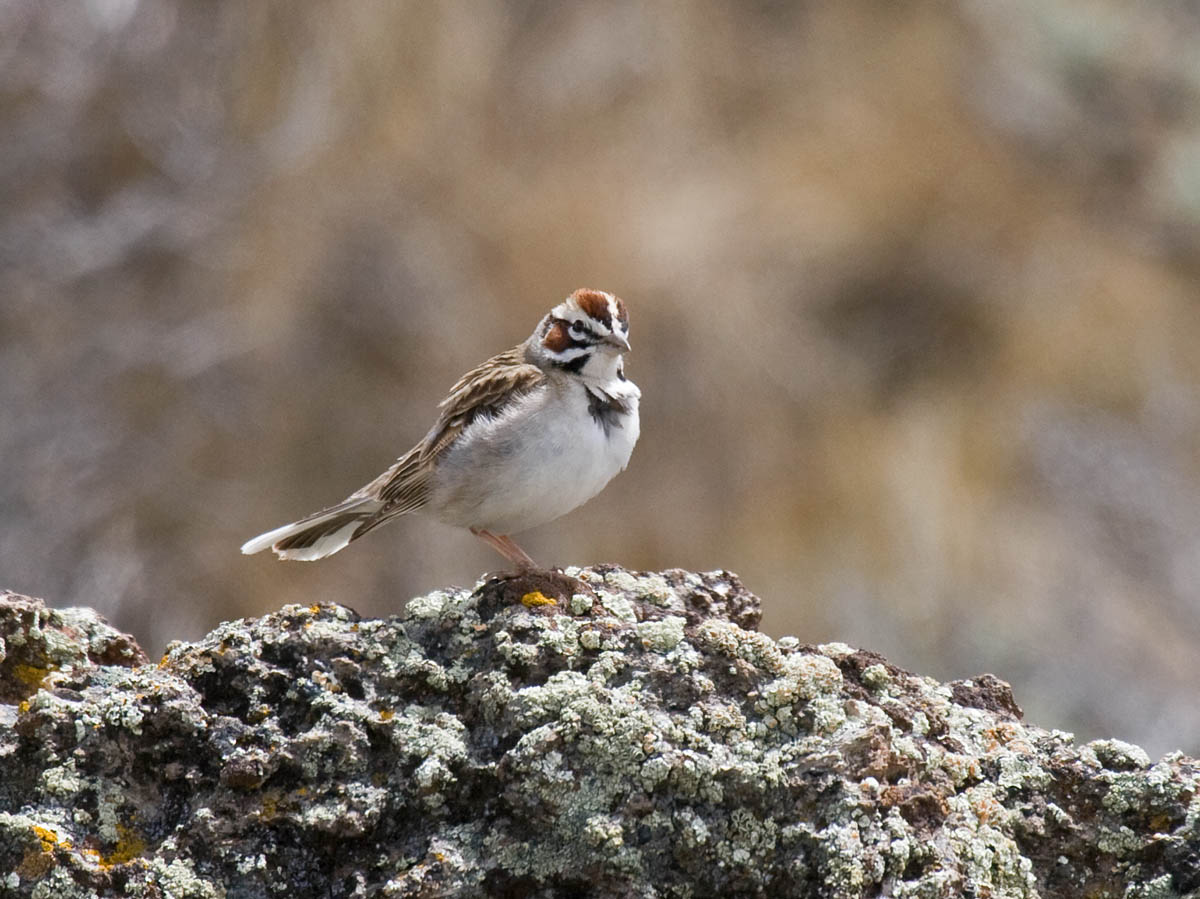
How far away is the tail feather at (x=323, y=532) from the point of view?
5512 millimetres

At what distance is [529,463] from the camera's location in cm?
512

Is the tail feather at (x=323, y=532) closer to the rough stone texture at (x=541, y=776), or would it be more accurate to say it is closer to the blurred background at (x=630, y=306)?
the rough stone texture at (x=541, y=776)

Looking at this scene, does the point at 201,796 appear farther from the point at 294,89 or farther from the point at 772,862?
the point at 294,89

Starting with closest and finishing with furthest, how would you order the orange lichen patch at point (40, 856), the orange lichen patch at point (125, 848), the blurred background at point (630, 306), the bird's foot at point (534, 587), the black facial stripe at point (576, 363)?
the orange lichen patch at point (40, 856), the orange lichen patch at point (125, 848), the bird's foot at point (534, 587), the black facial stripe at point (576, 363), the blurred background at point (630, 306)

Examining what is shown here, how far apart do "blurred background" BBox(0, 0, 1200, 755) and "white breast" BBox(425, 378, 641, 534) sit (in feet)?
20.0

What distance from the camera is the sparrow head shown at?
5508 mm

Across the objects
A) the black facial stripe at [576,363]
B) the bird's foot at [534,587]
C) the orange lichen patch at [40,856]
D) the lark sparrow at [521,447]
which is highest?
the black facial stripe at [576,363]

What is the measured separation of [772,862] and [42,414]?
9.56 meters

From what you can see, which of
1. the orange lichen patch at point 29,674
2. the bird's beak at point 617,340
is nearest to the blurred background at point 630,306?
the bird's beak at point 617,340

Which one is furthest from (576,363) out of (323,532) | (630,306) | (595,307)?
(630,306)

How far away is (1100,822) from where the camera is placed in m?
3.69

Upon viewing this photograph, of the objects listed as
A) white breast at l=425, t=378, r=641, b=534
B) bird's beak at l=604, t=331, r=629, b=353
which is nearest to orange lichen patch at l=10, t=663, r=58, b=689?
white breast at l=425, t=378, r=641, b=534

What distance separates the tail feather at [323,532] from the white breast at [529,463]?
1.20 feet

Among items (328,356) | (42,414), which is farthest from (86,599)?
(328,356)
